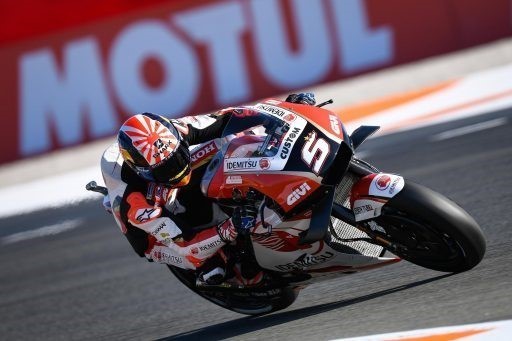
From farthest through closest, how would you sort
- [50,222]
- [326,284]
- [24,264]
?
[50,222], [24,264], [326,284]

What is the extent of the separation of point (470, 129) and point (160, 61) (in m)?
4.34

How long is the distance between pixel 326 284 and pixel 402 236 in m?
1.27

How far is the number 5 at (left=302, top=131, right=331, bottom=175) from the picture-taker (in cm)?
471

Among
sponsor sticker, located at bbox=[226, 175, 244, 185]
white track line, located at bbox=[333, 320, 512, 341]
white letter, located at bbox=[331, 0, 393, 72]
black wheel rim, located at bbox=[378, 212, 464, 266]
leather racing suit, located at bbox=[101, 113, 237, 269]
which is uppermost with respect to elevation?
sponsor sticker, located at bbox=[226, 175, 244, 185]

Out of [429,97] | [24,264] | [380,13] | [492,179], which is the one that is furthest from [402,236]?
[380,13]

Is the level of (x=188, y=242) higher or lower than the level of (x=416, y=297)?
higher

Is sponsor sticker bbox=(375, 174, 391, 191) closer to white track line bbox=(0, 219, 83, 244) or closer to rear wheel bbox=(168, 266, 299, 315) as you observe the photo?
rear wheel bbox=(168, 266, 299, 315)

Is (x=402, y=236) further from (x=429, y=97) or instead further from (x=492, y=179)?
(x=429, y=97)

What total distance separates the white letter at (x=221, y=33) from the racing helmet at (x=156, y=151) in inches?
274

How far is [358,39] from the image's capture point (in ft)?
39.2

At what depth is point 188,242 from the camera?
5164 millimetres

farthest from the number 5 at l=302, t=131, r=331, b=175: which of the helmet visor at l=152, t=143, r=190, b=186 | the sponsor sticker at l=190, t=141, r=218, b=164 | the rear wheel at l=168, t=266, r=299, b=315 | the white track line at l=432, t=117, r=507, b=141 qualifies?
the white track line at l=432, t=117, r=507, b=141

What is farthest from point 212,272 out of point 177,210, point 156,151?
point 156,151

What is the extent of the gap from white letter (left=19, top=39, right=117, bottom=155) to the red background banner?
1 centimetres
